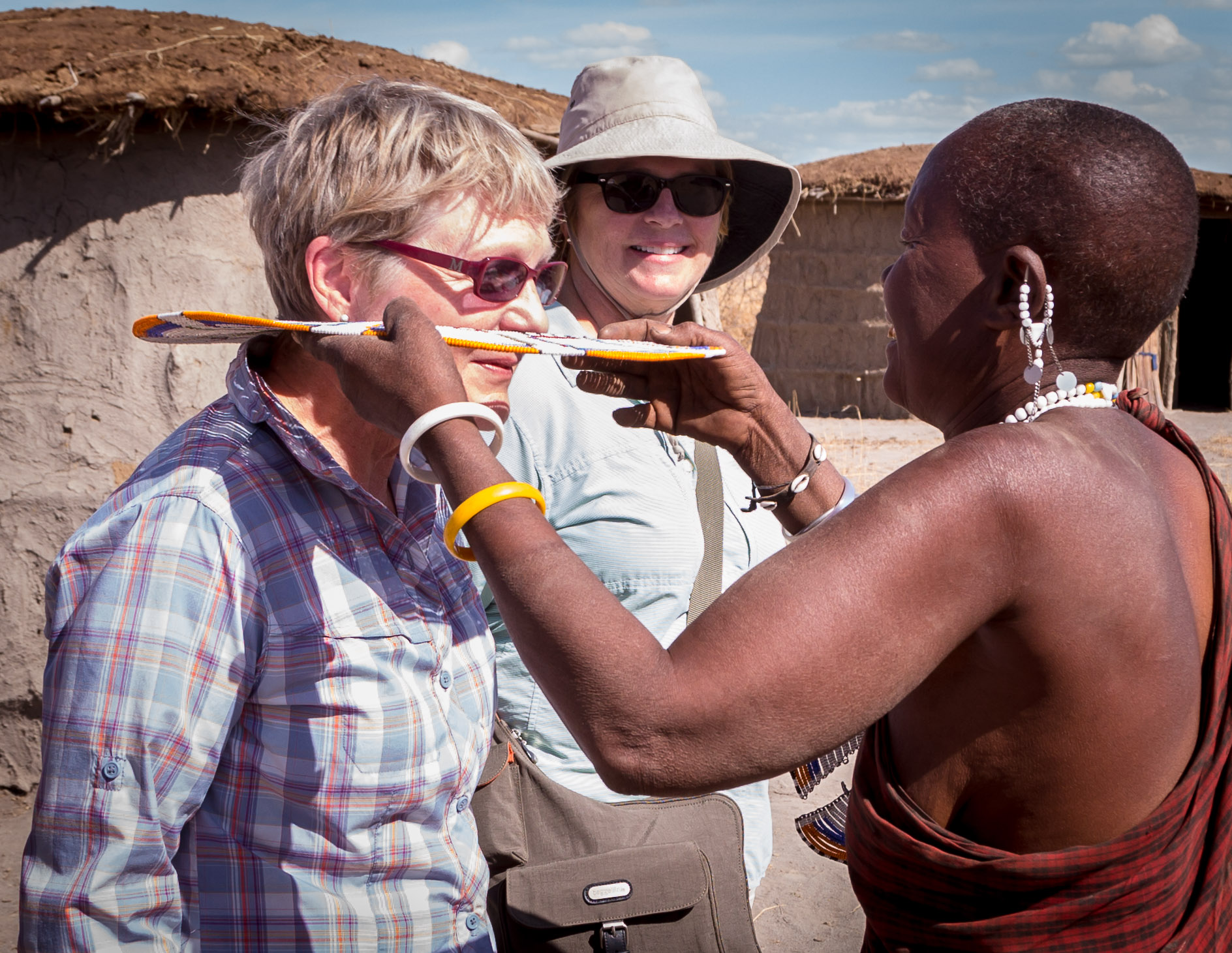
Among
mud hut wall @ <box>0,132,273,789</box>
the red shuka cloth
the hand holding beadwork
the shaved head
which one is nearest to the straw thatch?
mud hut wall @ <box>0,132,273,789</box>

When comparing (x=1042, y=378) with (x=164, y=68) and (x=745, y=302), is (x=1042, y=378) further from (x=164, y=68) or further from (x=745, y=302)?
(x=745, y=302)

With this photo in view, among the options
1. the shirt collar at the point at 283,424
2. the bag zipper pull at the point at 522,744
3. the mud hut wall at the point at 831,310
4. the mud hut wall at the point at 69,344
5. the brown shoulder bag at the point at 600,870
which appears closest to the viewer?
the shirt collar at the point at 283,424

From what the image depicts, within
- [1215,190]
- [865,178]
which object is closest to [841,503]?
[865,178]

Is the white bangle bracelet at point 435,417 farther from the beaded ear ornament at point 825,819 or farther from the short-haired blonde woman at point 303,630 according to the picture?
the beaded ear ornament at point 825,819

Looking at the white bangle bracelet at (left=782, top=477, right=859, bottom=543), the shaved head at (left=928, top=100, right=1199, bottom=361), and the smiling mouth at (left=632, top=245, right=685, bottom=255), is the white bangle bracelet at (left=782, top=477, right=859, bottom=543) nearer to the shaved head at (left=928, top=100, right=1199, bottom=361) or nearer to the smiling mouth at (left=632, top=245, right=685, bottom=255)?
the shaved head at (left=928, top=100, right=1199, bottom=361)

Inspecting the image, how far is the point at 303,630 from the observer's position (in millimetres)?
1641

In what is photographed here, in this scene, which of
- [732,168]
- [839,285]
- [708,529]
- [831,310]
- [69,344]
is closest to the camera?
[708,529]

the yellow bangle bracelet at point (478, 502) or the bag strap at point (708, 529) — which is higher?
the yellow bangle bracelet at point (478, 502)

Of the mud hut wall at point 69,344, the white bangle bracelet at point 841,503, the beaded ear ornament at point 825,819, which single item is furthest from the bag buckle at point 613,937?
the mud hut wall at point 69,344

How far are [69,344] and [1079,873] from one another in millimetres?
4425

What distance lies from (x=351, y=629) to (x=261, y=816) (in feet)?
1.03

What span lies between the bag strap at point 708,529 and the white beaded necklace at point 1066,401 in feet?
2.88

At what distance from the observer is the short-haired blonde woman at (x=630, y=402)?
2.31m

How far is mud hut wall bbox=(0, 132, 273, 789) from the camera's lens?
4477mm
